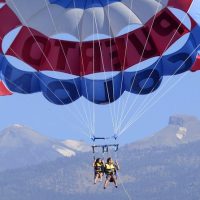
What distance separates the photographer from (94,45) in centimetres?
3681

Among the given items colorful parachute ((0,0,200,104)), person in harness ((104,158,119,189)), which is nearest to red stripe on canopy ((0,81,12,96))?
colorful parachute ((0,0,200,104))

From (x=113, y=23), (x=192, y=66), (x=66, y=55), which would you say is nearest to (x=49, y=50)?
(x=66, y=55)

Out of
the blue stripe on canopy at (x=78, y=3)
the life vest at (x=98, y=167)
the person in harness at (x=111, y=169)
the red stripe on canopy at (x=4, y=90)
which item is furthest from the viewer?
the red stripe on canopy at (x=4, y=90)

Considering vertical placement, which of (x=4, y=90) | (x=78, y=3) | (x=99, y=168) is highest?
(x=78, y=3)

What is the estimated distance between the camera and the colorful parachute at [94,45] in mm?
35625

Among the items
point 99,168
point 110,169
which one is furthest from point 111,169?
point 99,168

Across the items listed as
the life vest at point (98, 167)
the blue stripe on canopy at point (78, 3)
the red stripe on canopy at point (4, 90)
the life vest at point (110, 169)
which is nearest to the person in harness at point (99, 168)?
the life vest at point (98, 167)

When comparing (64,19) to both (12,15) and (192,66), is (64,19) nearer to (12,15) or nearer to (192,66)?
(12,15)

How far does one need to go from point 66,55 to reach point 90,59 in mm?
1131

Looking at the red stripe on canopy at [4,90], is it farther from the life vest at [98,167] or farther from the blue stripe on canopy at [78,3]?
the life vest at [98,167]

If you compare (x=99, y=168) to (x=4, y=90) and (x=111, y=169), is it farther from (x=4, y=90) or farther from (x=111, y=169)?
(x=4, y=90)

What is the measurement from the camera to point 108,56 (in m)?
36.9

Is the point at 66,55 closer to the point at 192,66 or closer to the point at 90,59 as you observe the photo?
the point at 90,59

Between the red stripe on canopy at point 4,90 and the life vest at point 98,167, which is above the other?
the red stripe on canopy at point 4,90
